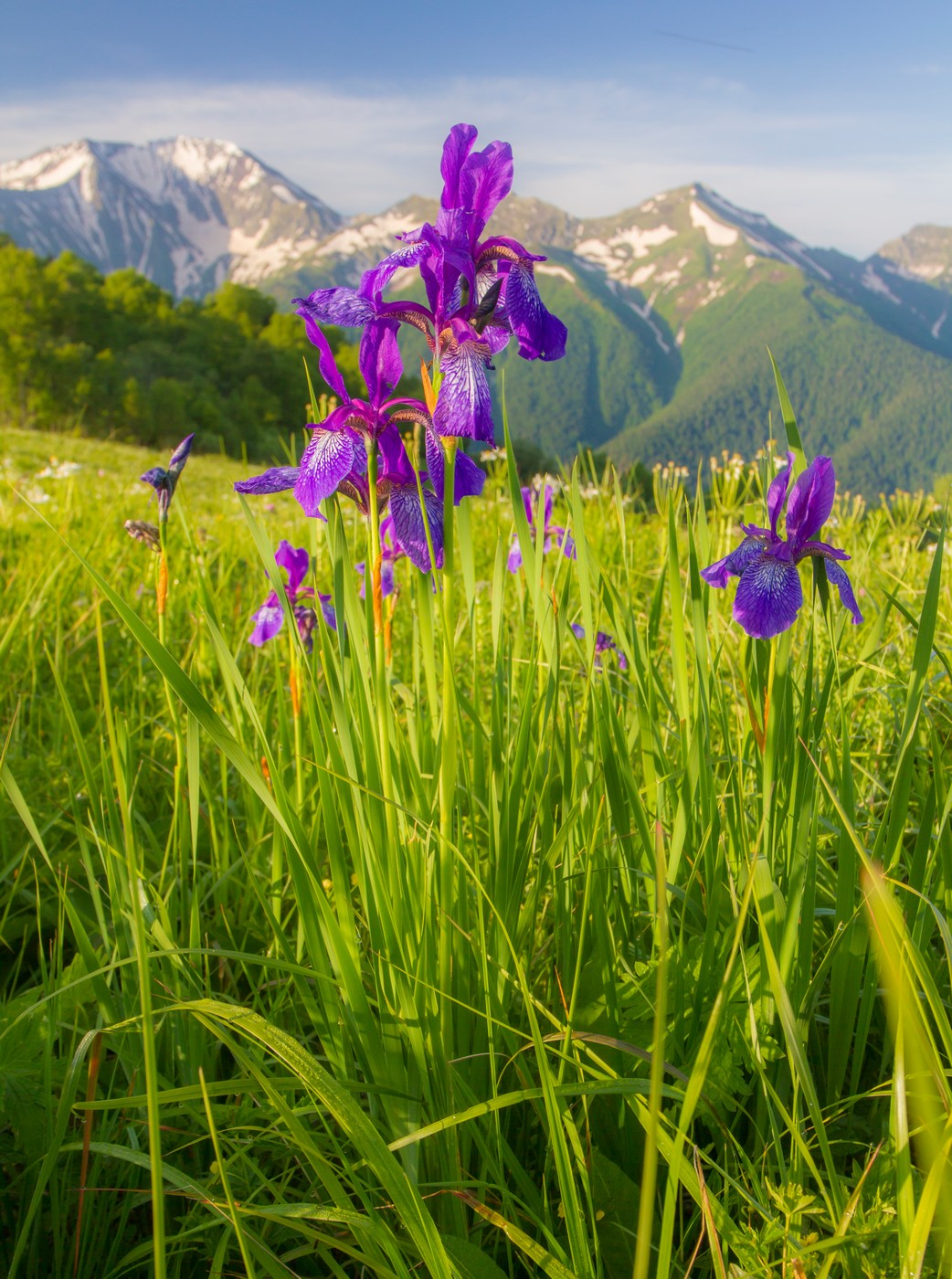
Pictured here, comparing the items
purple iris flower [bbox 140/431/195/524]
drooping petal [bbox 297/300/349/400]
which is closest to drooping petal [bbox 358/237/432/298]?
drooping petal [bbox 297/300/349/400]

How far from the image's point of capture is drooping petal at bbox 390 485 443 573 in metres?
1.45

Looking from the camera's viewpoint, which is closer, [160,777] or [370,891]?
[370,891]

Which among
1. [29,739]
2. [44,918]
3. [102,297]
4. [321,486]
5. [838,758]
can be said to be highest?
[102,297]

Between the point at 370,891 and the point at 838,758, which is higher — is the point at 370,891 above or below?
below

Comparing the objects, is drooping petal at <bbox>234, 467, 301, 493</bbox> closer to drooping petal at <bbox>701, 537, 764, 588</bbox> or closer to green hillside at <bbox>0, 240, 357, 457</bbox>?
drooping petal at <bbox>701, 537, 764, 588</bbox>

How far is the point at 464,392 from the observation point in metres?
1.20

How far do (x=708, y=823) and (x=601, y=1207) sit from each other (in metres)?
0.69

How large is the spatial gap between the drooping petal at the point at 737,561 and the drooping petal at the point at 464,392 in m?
0.68

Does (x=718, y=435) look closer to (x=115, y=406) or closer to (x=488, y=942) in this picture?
(x=115, y=406)

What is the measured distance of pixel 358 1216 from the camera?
1063 millimetres

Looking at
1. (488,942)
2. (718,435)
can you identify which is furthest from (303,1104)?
(718,435)

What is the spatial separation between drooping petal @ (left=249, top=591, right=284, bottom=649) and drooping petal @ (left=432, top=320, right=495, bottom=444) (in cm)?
124

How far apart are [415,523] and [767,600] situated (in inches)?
27.0

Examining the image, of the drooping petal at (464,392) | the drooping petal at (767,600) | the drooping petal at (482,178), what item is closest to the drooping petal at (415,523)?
the drooping petal at (464,392)
